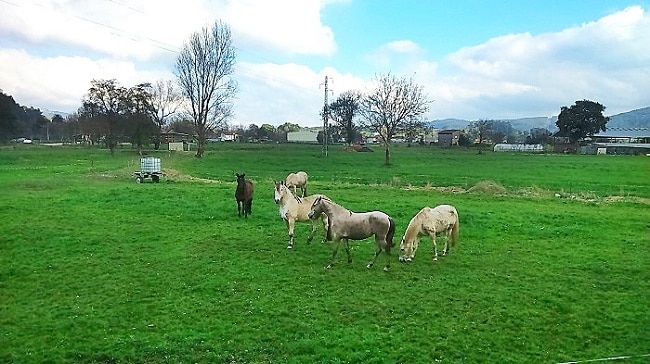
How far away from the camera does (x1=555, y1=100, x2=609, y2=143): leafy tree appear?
8894 cm

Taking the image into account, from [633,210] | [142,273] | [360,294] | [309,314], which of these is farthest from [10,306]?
[633,210]

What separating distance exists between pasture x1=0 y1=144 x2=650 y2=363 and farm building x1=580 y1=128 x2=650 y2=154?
220ft

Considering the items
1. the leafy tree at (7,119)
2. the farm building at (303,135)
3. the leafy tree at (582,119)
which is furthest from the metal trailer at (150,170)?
the farm building at (303,135)

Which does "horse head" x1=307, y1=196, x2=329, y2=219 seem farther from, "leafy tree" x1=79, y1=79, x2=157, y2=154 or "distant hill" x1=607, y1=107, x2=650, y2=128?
"distant hill" x1=607, y1=107, x2=650, y2=128

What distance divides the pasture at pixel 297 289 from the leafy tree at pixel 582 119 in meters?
76.9

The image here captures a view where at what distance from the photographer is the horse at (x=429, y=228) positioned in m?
12.6

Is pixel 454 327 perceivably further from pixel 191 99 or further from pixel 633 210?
pixel 191 99

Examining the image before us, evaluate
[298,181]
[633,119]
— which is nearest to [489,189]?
[298,181]

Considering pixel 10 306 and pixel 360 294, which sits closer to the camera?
pixel 10 306

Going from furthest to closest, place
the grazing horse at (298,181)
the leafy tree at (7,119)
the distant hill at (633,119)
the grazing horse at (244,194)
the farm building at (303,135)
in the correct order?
1. the farm building at (303,135)
2. the distant hill at (633,119)
3. the leafy tree at (7,119)
4. the grazing horse at (298,181)
5. the grazing horse at (244,194)

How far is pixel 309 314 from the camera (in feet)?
29.4

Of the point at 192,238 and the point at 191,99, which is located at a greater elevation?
the point at 191,99

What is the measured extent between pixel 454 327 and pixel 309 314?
250 centimetres

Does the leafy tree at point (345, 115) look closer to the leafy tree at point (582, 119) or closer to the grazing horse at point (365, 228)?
the leafy tree at point (582, 119)
